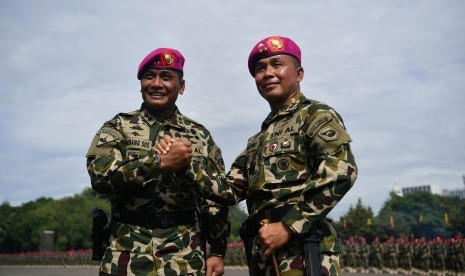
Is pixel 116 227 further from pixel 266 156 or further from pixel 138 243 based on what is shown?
pixel 266 156

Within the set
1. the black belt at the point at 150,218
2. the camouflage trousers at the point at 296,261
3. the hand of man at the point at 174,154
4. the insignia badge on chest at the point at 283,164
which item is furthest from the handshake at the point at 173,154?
the camouflage trousers at the point at 296,261

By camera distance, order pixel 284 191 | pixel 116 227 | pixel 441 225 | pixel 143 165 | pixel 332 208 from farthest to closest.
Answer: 1. pixel 441 225
2. pixel 116 227
3. pixel 143 165
4. pixel 284 191
5. pixel 332 208

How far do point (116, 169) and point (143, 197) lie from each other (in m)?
0.37

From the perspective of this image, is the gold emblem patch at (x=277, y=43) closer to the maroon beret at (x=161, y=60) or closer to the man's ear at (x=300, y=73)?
the man's ear at (x=300, y=73)

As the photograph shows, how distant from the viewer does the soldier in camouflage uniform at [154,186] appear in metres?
3.40

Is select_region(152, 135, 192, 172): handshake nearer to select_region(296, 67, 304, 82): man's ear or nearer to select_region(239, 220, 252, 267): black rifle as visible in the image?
select_region(239, 220, 252, 267): black rifle

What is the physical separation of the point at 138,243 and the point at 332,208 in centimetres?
148

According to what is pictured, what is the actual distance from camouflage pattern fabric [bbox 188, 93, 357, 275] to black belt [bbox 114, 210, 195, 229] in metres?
0.37

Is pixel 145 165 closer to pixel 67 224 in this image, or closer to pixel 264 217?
pixel 264 217

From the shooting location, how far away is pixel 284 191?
10.3 feet

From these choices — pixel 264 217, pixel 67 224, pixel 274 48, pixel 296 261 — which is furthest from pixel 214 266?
pixel 67 224

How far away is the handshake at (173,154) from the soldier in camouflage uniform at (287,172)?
20 centimetres

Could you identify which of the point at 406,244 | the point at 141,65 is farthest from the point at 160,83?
the point at 406,244

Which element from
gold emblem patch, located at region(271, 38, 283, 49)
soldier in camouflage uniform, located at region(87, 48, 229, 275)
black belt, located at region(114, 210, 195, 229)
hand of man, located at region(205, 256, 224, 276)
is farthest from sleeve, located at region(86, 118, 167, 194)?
gold emblem patch, located at region(271, 38, 283, 49)
